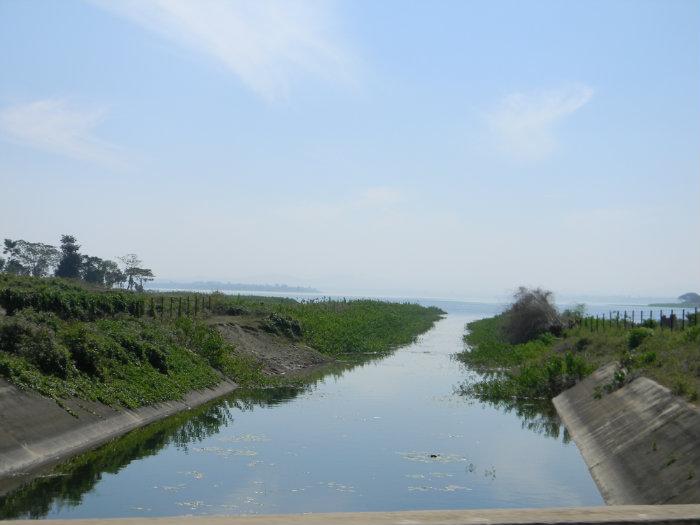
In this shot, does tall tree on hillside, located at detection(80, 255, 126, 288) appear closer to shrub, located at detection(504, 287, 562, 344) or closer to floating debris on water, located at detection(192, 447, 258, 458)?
shrub, located at detection(504, 287, 562, 344)

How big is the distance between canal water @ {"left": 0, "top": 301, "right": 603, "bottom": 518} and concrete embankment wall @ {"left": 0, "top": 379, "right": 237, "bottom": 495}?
0.53 metres

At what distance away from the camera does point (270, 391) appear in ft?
121

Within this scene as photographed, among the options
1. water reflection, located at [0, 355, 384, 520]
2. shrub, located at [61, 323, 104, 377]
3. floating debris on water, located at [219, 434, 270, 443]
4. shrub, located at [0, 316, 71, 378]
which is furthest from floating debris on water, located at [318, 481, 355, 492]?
shrub, located at [61, 323, 104, 377]

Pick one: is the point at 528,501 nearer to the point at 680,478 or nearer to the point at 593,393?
the point at 680,478

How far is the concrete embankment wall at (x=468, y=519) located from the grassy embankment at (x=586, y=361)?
13359 millimetres

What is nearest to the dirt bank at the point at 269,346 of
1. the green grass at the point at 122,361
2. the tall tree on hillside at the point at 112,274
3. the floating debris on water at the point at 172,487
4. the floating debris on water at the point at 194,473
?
Answer: the green grass at the point at 122,361

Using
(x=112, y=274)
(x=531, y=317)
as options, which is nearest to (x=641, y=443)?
(x=531, y=317)

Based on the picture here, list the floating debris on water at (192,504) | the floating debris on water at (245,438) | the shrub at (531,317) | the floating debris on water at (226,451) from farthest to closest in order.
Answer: the shrub at (531,317), the floating debris on water at (245,438), the floating debris on water at (226,451), the floating debris on water at (192,504)

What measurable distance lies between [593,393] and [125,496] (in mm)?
18444

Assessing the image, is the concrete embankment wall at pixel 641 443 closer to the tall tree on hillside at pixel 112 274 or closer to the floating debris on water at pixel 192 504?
the floating debris on water at pixel 192 504

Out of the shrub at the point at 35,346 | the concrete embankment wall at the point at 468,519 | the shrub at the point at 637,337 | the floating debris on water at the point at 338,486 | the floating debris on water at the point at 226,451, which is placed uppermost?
the shrub at the point at 637,337

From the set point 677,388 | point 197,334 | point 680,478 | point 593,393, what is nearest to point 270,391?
point 197,334

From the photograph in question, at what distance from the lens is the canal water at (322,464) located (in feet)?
55.5

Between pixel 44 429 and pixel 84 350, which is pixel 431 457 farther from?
pixel 84 350
